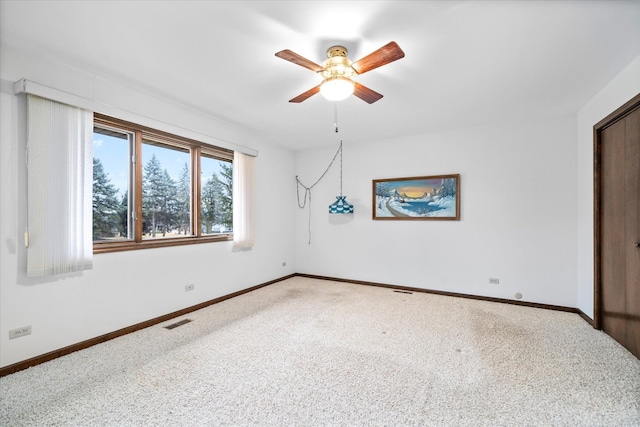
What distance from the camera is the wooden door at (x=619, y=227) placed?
2.49 metres

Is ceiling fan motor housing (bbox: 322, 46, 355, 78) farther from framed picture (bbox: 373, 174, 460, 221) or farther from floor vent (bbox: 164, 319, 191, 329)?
floor vent (bbox: 164, 319, 191, 329)

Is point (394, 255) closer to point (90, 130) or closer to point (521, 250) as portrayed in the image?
point (521, 250)

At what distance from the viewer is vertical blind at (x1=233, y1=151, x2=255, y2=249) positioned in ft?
14.1

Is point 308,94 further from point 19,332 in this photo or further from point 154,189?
point 19,332

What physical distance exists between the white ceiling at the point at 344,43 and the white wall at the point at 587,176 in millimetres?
134

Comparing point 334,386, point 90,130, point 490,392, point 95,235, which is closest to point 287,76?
point 90,130

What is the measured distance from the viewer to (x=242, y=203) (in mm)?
4359

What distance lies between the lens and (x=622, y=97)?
2.60 metres

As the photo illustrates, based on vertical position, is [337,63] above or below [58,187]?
above

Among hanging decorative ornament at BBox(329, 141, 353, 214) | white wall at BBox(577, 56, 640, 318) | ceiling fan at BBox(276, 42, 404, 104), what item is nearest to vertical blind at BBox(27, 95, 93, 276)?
ceiling fan at BBox(276, 42, 404, 104)

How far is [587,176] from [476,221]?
133 centimetres

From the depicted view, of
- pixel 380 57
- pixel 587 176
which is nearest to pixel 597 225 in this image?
pixel 587 176

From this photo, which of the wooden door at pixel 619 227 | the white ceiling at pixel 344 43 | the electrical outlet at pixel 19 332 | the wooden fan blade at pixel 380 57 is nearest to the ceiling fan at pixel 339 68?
the wooden fan blade at pixel 380 57

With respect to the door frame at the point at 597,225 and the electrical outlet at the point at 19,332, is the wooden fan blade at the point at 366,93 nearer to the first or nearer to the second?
the door frame at the point at 597,225
